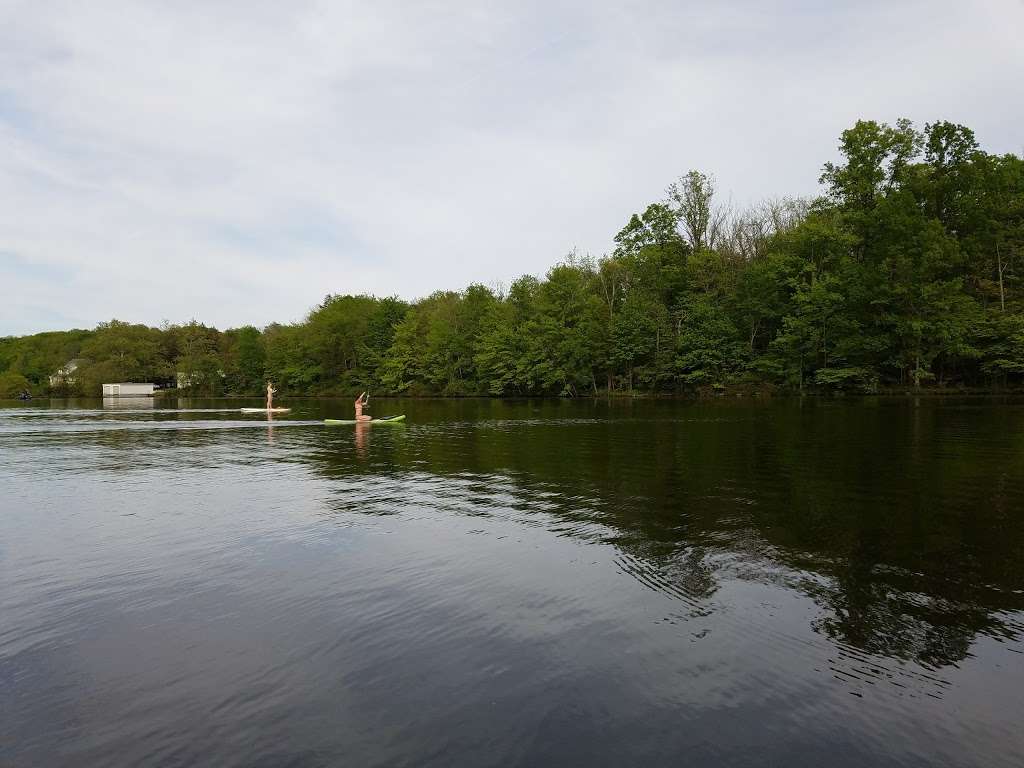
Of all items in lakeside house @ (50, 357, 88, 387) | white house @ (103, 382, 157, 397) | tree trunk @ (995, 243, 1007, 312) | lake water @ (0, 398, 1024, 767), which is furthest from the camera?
lakeside house @ (50, 357, 88, 387)

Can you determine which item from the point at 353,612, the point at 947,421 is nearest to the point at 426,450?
the point at 353,612

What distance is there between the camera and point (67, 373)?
134 m

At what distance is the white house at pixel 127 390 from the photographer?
407ft

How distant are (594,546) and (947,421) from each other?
3026 cm

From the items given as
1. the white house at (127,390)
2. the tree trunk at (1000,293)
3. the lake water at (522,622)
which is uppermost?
the tree trunk at (1000,293)

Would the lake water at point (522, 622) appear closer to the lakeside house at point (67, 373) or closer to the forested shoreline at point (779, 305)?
the forested shoreline at point (779, 305)

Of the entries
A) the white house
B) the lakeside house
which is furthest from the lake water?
the lakeside house

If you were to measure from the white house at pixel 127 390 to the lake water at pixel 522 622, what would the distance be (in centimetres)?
12594

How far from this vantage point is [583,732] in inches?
209

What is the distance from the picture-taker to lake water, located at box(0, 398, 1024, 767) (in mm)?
5262

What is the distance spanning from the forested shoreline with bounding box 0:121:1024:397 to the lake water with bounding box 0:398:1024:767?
46.3m

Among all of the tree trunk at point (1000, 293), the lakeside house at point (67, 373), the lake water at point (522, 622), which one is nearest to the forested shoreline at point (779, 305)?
the tree trunk at point (1000, 293)

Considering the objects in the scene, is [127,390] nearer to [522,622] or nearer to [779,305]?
[779,305]

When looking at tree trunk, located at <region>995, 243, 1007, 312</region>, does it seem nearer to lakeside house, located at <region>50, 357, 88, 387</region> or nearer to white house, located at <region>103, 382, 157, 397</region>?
white house, located at <region>103, 382, 157, 397</region>
